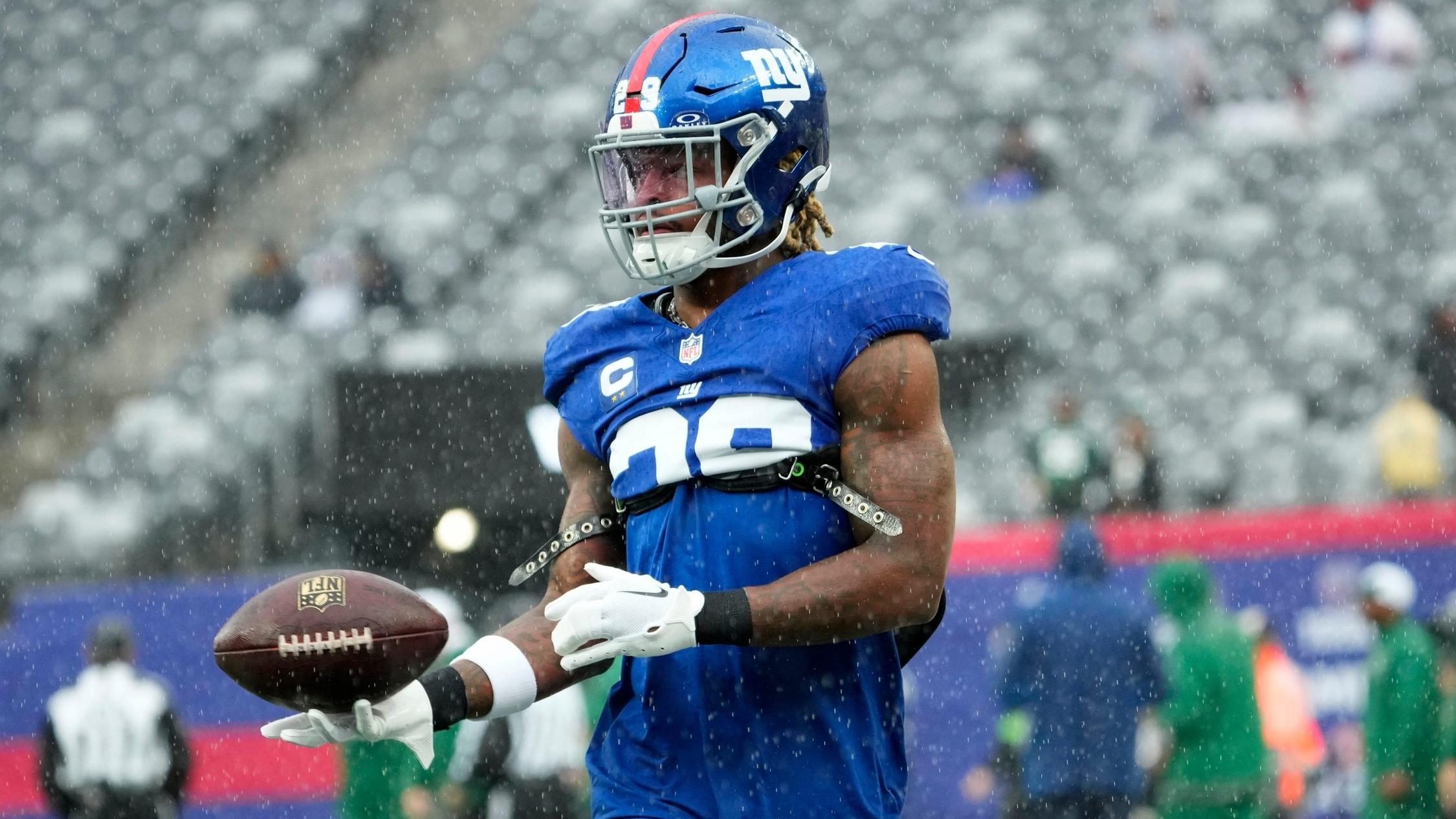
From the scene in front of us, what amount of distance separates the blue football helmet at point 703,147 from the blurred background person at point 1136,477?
19.1 ft

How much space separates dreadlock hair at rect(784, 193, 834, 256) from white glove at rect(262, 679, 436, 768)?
891 mm

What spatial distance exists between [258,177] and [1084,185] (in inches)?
223

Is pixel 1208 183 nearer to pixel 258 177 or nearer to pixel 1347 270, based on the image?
pixel 1347 270

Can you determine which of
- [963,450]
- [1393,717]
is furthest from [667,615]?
[963,450]

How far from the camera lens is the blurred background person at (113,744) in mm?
7418

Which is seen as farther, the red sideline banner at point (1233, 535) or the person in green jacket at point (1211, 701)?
the red sideline banner at point (1233, 535)

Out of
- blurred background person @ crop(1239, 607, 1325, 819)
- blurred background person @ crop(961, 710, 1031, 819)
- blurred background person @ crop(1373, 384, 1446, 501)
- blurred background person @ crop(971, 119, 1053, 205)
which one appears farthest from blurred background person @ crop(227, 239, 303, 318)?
blurred background person @ crop(1373, 384, 1446, 501)

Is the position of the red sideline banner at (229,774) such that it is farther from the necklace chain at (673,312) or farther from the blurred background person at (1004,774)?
the necklace chain at (673,312)

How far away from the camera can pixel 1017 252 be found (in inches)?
424

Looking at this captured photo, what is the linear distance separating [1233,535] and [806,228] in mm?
5376

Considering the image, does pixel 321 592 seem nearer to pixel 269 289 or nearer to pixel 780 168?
pixel 780 168

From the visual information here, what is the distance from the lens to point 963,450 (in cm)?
938

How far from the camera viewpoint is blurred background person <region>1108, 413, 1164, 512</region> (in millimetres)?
8523

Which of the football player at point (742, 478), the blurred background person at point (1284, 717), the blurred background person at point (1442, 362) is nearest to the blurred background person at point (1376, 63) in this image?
the blurred background person at point (1442, 362)
